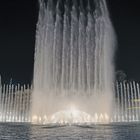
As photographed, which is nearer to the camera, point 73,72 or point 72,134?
point 72,134

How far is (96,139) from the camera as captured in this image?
376 inches

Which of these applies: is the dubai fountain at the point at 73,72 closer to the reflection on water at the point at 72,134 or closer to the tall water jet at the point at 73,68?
the tall water jet at the point at 73,68

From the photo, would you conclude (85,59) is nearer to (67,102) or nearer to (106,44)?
(106,44)

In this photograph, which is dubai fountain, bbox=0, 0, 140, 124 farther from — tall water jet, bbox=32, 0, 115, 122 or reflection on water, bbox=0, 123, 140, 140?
reflection on water, bbox=0, 123, 140, 140

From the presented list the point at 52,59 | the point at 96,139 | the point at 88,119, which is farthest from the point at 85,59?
the point at 96,139

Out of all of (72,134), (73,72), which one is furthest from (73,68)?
(72,134)

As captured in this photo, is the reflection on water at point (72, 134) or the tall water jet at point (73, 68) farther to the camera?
the tall water jet at point (73, 68)

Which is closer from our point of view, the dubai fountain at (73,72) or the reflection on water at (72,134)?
the reflection on water at (72,134)

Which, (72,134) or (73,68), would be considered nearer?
(72,134)

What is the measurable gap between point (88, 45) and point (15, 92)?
19990mm

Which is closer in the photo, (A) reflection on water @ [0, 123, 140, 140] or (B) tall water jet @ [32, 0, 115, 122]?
(A) reflection on water @ [0, 123, 140, 140]

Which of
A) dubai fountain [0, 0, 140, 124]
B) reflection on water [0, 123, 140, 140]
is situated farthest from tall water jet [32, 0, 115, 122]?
reflection on water [0, 123, 140, 140]

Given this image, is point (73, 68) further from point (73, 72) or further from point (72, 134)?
point (72, 134)

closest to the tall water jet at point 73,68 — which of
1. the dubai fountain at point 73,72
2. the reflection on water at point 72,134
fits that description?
the dubai fountain at point 73,72
